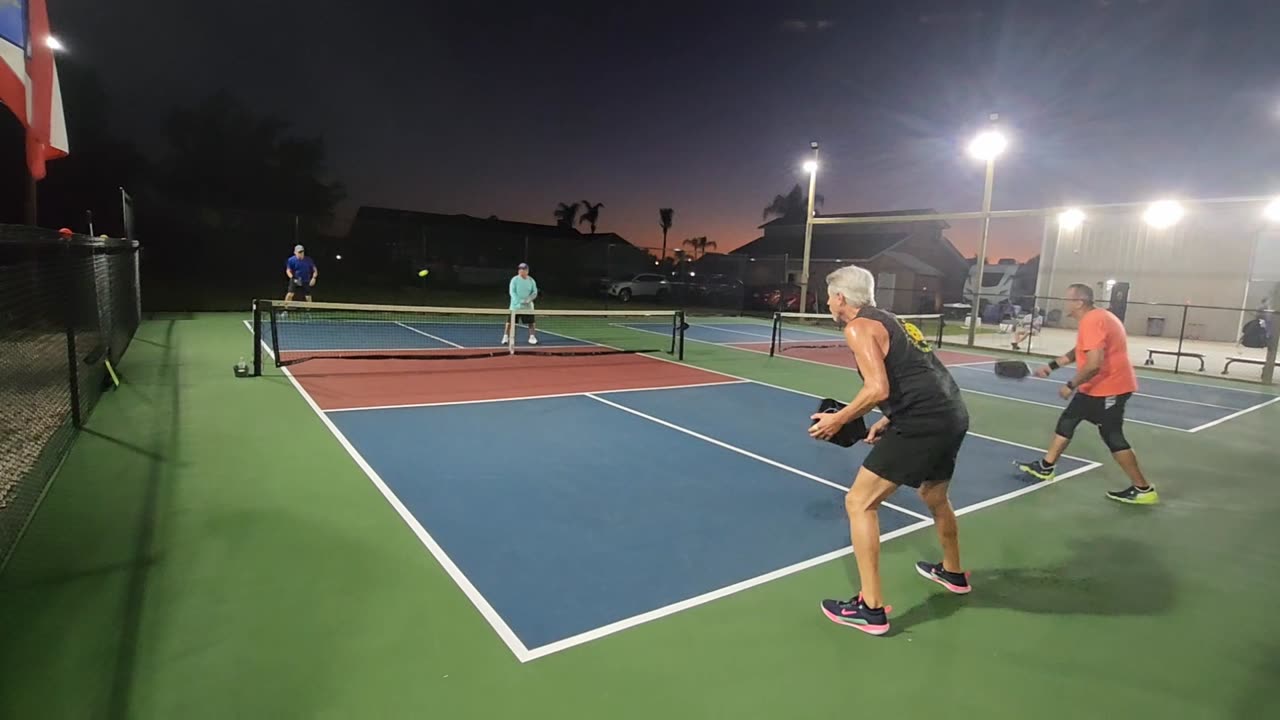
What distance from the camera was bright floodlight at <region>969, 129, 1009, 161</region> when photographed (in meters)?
18.4

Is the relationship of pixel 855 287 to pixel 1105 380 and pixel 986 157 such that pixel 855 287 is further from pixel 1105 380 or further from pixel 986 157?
pixel 986 157

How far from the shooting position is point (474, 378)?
10492mm

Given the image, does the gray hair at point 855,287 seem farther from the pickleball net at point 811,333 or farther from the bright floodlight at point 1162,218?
the bright floodlight at point 1162,218

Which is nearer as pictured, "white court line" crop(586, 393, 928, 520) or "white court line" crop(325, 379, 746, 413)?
"white court line" crop(586, 393, 928, 520)

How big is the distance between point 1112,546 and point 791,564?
2.69 meters

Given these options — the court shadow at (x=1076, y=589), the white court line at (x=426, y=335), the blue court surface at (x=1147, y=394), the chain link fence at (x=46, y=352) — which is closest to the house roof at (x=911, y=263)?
the blue court surface at (x=1147, y=394)

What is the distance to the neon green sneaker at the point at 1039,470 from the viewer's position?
6.51 meters

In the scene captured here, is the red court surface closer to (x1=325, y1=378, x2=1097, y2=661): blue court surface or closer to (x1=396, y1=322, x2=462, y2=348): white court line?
(x1=325, y1=378, x2=1097, y2=661): blue court surface

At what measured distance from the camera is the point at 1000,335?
80.5 ft

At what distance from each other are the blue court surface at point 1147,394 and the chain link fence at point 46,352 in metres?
12.6

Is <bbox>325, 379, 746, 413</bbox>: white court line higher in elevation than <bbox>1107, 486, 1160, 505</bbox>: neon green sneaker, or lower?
higher

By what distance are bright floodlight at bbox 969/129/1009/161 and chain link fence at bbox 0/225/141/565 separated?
20251 millimetres

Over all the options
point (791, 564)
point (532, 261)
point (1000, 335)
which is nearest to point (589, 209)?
point (532, 261)

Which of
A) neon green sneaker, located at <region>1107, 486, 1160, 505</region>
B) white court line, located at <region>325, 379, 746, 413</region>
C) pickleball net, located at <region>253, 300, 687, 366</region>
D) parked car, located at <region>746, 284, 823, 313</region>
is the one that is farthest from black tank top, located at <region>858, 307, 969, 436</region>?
parked car, located at <region>746, 284, 823, 313</region>
